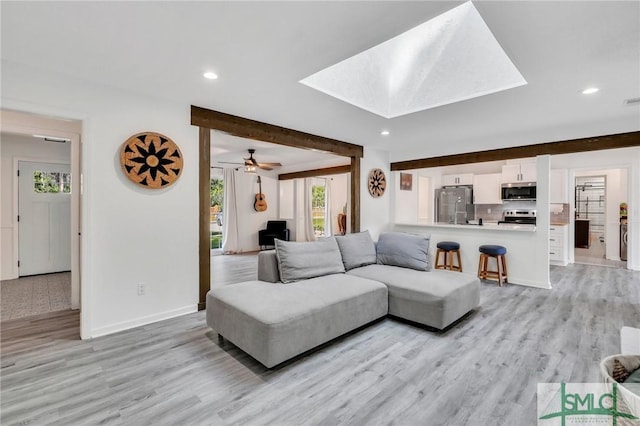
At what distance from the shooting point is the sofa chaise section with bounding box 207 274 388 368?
2.20 m

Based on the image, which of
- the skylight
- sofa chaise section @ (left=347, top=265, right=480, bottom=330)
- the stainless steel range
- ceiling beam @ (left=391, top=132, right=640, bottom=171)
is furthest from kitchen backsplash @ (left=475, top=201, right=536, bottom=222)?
the skylight

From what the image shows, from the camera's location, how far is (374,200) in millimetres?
5973

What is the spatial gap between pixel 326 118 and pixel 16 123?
3.74m

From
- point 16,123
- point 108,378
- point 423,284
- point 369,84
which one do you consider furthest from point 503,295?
point 16,123

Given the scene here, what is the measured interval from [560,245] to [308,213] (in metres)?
6.21

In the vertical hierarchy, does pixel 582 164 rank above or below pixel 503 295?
above

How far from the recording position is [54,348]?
101 inches

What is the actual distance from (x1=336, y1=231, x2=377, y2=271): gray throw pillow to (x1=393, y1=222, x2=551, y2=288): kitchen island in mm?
1440

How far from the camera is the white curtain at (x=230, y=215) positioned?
7902 mm

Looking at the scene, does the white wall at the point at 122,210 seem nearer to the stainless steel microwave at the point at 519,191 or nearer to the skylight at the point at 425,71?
the skylight at the point at 425,71

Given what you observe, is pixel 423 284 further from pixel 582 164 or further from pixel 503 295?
pixel 582 164

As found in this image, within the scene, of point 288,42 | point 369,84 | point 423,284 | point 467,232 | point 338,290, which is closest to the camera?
point 288,42

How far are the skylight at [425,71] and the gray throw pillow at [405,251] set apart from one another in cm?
159

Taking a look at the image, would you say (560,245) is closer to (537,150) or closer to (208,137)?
(537,150)
